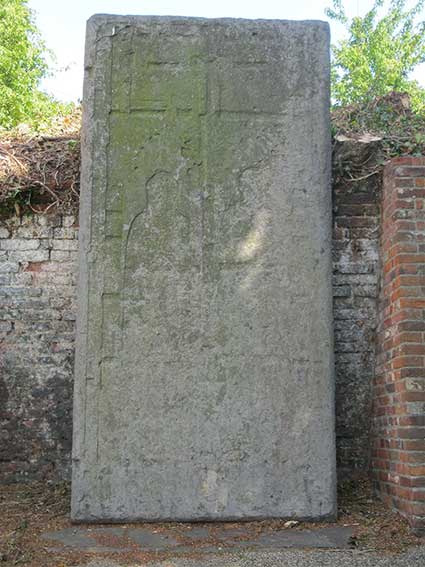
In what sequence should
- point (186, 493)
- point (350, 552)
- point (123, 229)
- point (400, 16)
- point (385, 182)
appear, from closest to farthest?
point (350, 552), point (186, 493), point (123, 229), point (385, 182), point (400, 16)

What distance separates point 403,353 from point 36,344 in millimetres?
2550

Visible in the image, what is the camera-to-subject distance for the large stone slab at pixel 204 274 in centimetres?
386

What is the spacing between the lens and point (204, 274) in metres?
4.05

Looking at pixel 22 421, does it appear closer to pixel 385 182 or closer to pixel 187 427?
pixel 187 427

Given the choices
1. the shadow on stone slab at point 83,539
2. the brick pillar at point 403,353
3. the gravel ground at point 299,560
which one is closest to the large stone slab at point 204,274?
the shadow on stone slab at point 83,539

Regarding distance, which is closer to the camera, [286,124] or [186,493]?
[186,493]

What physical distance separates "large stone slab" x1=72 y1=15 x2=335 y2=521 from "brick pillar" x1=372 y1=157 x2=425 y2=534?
0.41 meters

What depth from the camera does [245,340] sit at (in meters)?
3.99

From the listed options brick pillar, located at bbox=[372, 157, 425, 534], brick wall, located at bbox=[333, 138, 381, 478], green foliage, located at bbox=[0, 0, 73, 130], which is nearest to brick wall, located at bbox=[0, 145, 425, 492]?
brick wall, located at bbox=[333, 138, 381, 478]

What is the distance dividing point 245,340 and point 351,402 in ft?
3.42

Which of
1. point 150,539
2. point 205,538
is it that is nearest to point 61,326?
point 150,539

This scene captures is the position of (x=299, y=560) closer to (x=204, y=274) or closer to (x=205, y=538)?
(x=205, y=538)

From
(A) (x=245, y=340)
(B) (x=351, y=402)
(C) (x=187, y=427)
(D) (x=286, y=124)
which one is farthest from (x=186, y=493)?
(D) (x=286, y=124)

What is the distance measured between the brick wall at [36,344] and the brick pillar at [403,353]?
2.17 meters
